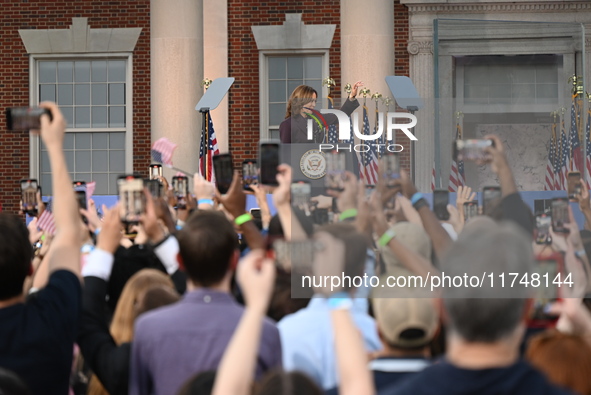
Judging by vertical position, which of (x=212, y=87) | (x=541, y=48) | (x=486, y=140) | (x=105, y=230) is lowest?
(x=105, y=230)

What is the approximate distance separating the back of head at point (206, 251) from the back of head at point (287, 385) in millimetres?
868

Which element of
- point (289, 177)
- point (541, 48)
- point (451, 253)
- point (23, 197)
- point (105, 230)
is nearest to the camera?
point (451, 253)

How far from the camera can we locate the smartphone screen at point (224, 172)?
5457 mm

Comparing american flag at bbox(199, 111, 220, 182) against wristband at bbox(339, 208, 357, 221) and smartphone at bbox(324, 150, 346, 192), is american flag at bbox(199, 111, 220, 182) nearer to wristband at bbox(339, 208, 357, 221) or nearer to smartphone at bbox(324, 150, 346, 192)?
smartphone at bbox(324, 150, 346, 192)

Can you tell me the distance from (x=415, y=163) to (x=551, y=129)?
4.36ft

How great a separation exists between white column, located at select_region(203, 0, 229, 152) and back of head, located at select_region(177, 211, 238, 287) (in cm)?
1272

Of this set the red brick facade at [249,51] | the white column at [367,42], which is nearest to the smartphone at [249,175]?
the white column at [367,42]

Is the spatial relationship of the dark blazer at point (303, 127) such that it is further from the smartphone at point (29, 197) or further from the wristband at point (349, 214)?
the wristband at point (349, 214)

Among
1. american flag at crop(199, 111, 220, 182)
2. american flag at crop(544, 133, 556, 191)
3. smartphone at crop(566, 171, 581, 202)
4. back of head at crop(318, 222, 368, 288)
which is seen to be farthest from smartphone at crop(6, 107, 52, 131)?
american flag at crop(199, 111, 220, 182)

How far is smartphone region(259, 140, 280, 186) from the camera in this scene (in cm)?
468

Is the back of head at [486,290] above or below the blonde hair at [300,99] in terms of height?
below

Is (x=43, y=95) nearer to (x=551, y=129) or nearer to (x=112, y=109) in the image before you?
(x=112, y=109)

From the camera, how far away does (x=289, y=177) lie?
162 inches

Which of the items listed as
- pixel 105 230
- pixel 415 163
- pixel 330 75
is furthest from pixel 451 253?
pixel 330 75
